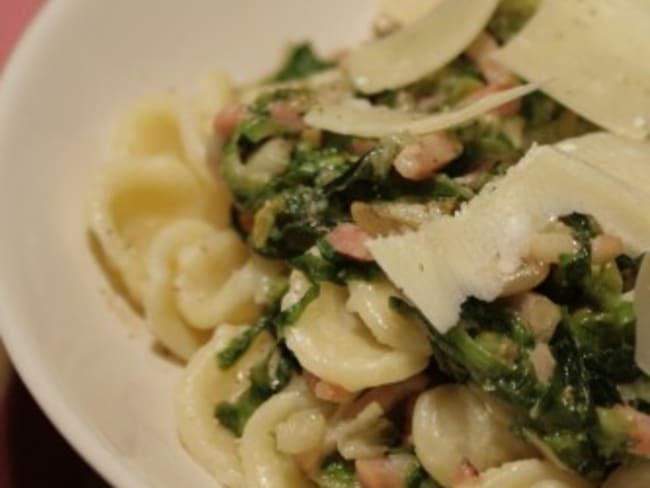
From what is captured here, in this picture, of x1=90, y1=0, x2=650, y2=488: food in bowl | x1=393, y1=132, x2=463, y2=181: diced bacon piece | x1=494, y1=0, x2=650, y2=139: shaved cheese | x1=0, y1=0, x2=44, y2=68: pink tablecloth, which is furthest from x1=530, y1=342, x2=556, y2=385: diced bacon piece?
x1=0, y1=0, x2=44, y2=68: pink tablecloth

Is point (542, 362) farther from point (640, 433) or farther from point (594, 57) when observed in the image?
point (594, 57)

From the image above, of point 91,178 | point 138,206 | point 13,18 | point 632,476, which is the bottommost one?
point 632,476

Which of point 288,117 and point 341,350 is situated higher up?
point 288,117

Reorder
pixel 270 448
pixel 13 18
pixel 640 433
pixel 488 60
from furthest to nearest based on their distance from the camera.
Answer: pixel 13 18 → pixel 488 60 → pixel 270 448 → pixel 640 433

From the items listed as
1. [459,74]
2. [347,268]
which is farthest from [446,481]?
[459,74]

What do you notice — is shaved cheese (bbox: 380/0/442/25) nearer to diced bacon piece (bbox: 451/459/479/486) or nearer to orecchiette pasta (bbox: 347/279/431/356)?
orecchiette pasta (bbox: 347/279/431/356)

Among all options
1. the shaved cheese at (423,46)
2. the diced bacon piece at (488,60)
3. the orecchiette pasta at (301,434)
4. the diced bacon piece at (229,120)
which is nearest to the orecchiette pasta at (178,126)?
the diced bacon piece at (229,120)

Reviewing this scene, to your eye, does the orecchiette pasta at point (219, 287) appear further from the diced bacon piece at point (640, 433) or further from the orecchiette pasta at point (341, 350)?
the diced bacon piece at point (640, 433)

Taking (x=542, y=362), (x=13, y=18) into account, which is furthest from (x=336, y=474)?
(x=13, y=18)
